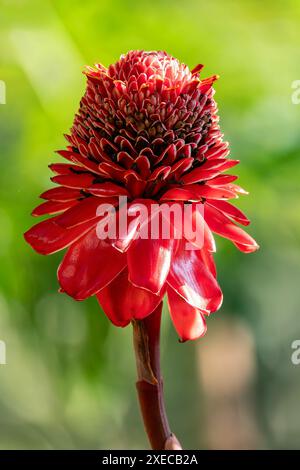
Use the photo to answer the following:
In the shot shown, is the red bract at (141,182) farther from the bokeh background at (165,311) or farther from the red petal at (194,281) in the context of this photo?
the bokeh background at (165,311)

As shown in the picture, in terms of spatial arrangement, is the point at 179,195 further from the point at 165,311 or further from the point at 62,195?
the point at 165,311

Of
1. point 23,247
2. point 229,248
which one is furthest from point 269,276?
point 23,247

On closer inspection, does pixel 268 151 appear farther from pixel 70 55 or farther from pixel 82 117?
pixel 82 117

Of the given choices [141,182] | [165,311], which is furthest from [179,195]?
[165,311]

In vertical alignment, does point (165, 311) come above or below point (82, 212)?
below

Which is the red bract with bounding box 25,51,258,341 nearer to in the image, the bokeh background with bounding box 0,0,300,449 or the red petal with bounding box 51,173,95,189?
the red petal with bounding box 51,173,95,189

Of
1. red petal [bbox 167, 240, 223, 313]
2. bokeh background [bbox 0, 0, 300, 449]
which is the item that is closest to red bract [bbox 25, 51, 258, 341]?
red petal [bbox 167, 240, 223, 313]
